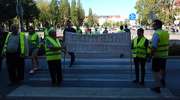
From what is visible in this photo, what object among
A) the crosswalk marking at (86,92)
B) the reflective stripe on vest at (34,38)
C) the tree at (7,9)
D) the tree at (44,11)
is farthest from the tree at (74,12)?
the crosswalk marking at (86,92)

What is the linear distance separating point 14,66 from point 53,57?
1230 millimetres

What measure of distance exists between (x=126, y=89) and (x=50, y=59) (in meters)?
2.15

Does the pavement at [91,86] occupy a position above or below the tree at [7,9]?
below

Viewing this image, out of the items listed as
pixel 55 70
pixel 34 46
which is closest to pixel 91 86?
pixel 55 70

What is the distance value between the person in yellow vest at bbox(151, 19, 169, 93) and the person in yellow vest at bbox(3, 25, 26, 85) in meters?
3.68

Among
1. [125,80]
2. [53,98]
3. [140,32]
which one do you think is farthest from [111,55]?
[53,98]

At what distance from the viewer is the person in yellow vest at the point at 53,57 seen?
1335 cm

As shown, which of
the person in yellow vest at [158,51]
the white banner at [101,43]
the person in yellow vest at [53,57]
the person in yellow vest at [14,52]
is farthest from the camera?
the white banner at [101,43]

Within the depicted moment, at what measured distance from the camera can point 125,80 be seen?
48.0 feet

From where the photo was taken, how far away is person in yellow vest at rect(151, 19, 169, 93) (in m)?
12.0

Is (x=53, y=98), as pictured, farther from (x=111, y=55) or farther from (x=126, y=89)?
(x=111, y=55)

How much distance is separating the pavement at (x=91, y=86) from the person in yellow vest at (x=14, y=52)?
339mm

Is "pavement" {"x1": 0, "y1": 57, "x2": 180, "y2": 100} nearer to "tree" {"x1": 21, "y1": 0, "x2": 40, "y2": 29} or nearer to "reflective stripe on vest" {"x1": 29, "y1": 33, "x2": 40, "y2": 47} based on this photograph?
"reflective stripe on vest" {"x1": 29, "y1": 33, "x2": 40, "y2": 47}

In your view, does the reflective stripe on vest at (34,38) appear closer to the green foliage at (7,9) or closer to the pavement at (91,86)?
the pavement at (91,86)
